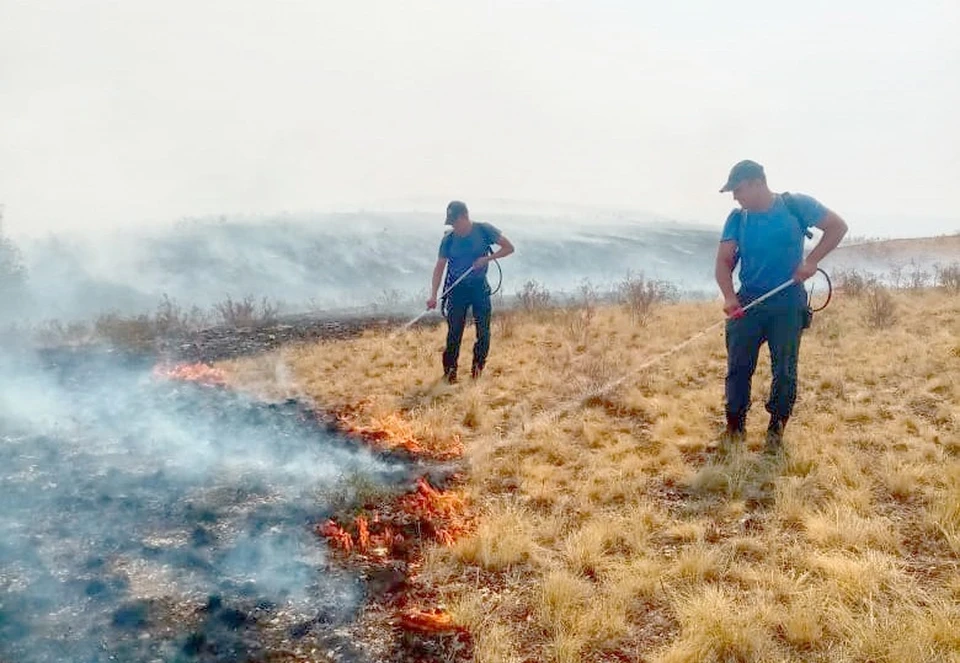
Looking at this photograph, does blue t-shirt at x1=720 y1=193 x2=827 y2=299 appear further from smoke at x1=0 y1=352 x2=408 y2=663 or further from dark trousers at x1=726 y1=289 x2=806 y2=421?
smoke at x1=0 y1=352 x2=408 y2=663

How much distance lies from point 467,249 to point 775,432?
4.19 metres

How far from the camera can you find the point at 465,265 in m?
8.33

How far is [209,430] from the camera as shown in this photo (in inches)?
269

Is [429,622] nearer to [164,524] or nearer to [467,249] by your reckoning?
[164,524]

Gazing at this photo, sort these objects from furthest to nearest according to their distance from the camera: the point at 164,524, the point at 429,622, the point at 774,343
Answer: the point at 774,343 → the point at 164,524 → the point at 429,622

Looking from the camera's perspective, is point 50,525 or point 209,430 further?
point 209,430

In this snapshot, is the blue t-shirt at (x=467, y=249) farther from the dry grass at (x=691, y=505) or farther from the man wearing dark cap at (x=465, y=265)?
the dry grass at (x=691, y=505)

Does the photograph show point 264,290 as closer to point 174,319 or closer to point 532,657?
point 174,319

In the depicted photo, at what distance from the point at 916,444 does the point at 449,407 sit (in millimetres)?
4394

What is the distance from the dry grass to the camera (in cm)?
320

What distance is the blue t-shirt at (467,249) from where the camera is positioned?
8.32 meters

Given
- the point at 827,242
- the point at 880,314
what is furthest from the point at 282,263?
the point at 827,242

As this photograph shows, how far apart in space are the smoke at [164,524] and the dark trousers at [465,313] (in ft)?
6.76

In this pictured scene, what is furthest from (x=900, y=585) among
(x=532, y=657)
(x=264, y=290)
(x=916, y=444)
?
(x=264, y=290)
